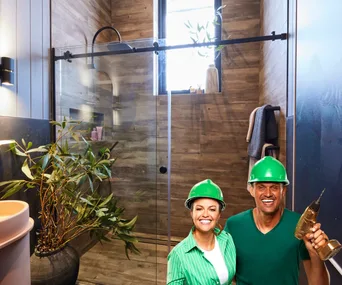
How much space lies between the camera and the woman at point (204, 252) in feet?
2.15

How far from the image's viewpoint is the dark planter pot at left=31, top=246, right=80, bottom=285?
1.42 meters

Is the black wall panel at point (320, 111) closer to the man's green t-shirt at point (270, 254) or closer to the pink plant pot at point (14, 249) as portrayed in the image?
the man's green t-shirt at point (270, 254)

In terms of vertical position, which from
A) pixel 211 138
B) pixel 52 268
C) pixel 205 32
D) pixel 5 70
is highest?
pixel 205 32

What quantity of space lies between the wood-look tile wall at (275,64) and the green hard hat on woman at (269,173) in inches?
35.5

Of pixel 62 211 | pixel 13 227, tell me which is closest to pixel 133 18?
pixel 62 211

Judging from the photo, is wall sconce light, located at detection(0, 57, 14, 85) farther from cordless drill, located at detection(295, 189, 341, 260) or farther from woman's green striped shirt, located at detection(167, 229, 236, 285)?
cordless drill, located at detection(295, 189, 341, 260)

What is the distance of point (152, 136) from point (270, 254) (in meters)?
1.75

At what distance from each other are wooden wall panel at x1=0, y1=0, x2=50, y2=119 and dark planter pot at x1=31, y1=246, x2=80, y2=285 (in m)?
0.98

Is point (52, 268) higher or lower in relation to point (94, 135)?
lower

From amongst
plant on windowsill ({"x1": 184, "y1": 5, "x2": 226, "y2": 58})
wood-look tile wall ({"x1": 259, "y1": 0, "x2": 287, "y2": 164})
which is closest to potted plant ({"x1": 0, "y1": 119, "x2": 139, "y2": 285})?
wood-look tile wall ({"x1": 259, "y1": 0, "x2": 287, "y2": 164})

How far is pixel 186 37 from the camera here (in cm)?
248

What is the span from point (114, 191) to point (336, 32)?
6.95 feet

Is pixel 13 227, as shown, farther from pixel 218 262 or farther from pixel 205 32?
pixel 205 32

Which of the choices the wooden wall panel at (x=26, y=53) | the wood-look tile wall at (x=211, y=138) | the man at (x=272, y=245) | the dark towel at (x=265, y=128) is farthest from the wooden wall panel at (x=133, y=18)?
the man at (x=272, y=245)
